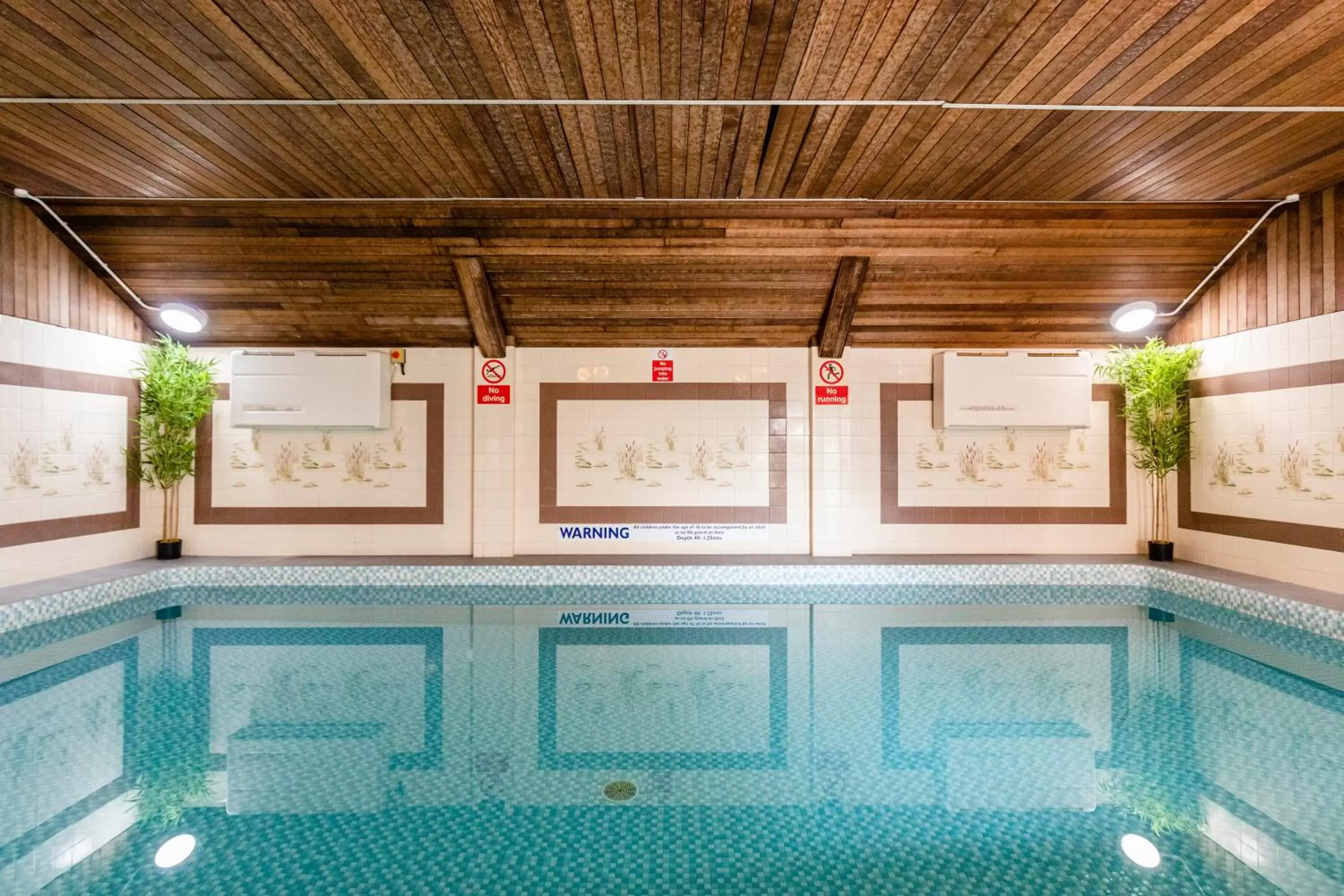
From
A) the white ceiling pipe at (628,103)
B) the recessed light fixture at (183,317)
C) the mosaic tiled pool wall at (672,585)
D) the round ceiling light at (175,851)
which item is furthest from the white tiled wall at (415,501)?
the round ceiling light at (175,851)

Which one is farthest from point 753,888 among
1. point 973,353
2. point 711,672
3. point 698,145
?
point 973,353

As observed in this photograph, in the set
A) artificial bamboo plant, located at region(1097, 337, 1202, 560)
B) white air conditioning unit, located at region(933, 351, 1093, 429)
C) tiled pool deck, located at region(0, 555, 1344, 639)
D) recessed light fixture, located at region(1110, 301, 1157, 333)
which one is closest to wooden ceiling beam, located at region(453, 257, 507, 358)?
tiled pool deck, located at region(0, 555, 1344, 639)

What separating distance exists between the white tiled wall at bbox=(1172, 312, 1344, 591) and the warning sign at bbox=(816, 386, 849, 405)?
10.1 feet

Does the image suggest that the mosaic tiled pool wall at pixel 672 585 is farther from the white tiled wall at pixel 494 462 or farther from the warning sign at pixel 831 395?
the warning sign at pixel 831 395

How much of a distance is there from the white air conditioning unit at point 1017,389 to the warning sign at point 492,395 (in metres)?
4.15

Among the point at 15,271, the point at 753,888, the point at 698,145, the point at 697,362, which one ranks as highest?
the point at 698,145

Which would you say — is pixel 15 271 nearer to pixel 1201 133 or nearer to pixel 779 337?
pixel 779 337

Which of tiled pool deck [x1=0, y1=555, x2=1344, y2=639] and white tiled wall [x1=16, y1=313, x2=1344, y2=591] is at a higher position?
white tiled wall [x1=16, y1=313, x2=1344, y2=591]

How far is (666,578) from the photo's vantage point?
5707 millimetres

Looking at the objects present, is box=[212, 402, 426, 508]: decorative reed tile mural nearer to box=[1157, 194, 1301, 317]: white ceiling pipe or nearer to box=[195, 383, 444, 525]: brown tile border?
box=[195, 383, 444, 525]: brown tile border

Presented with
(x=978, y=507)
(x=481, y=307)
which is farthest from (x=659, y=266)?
(x=978, y=507)

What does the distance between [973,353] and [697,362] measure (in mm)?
2594

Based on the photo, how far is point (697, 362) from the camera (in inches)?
253

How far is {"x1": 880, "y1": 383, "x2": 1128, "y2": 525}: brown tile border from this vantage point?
6.39 meters
